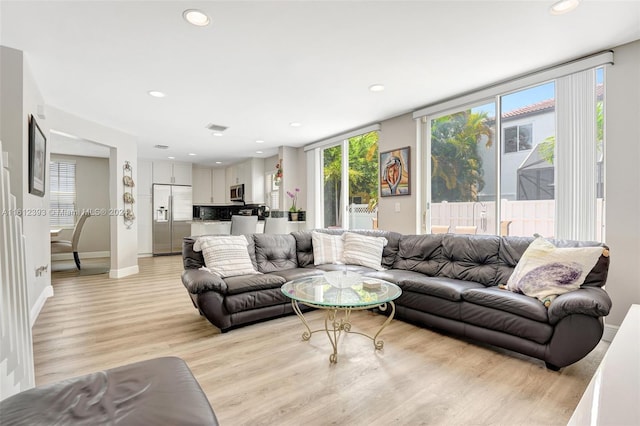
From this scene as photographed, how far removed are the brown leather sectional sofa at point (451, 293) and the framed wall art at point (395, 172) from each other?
802mm

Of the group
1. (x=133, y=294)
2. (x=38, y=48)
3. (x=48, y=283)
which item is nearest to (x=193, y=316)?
(x=133, y=294)

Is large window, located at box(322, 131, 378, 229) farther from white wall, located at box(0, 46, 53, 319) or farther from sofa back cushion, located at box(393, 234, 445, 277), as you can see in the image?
white wall, located at box(0, 46, 53, 319)

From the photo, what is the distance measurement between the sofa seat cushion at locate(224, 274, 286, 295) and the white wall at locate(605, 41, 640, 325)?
2926 millimetres

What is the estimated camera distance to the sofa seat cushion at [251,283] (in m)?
2.80

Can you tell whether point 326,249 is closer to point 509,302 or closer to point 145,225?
point 509,302

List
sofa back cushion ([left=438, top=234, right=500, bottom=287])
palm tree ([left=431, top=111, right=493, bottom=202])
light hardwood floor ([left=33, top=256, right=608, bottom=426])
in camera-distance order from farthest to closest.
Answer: palm tree ([left=431, top=111, right=493, bottom=202])
sofa back cushion ([left=438, top=234, right=500, bottom=287])
light hardwood floor ([left=33, top=256, right=608, bottom=426])

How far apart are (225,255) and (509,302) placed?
2.57 meters

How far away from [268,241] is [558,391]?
9.41 feet

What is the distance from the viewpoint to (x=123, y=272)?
5207 mm

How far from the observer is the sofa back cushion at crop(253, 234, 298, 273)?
3582 mm

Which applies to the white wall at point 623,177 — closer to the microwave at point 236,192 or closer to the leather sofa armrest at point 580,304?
the leather sofa armrest at point 580,304

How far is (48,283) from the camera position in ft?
13.2

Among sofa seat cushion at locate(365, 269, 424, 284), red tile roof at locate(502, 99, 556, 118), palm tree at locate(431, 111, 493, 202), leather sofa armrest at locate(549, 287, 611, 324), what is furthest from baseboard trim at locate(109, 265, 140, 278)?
red tile roof at locate(502, 99, 556, 118)

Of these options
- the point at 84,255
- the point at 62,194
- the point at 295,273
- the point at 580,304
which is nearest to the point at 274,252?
the point at 295,273
